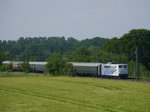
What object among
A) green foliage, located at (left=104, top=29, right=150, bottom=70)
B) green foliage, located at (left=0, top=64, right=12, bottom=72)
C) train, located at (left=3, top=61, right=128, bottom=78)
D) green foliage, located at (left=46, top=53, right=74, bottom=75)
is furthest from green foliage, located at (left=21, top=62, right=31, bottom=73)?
green foliage, located at (left=104, top=29, right=150, bottom=70)

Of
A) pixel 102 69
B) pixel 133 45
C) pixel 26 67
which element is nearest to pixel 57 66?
pixel 102 69

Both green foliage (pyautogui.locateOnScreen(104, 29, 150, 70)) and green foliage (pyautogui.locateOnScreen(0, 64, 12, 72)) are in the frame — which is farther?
green foliage (pyautogui.locateOnScreen(104, 29, 150, 70))

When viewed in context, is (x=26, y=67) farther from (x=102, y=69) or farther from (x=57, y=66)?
(x=102, y=69)

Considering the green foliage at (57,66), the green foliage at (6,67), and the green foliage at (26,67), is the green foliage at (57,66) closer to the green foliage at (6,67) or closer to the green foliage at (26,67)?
the green foliage at (26,67)

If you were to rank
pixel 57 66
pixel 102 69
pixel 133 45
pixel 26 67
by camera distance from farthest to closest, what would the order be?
pixel 133 45, pixel 26 67, pixel 57 66, pixel 102 69

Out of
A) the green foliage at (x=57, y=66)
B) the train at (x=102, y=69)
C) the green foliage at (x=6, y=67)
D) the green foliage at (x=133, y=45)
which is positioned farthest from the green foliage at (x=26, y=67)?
the green foliage at (x=133, y=45)

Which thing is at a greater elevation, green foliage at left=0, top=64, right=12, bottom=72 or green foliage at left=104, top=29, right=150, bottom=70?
green foliage at left=104, top=29, right=150, bottom=70

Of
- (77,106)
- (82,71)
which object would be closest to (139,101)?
(77,106)

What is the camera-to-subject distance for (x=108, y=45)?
9206 cm

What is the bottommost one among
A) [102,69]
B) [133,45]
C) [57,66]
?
[102,69]

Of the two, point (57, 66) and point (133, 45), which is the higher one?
point (133, 45)

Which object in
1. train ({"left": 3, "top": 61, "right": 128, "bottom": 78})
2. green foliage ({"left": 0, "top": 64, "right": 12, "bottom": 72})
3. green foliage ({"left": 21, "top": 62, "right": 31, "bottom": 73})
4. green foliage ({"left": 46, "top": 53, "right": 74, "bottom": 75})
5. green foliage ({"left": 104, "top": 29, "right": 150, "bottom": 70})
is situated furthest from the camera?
green foliage ({"left": 104, "top": 29, "right": 150, "bottom": 70})

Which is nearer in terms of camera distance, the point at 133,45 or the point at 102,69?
the point at 102,69

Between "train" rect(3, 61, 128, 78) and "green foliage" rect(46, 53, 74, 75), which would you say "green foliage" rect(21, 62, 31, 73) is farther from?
"train" rect(3, 61, 128, 78)
